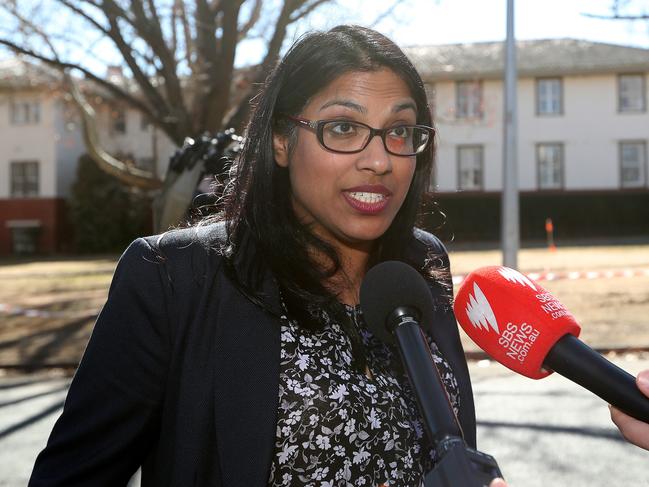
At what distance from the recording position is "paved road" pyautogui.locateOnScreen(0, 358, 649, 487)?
505 centimetres

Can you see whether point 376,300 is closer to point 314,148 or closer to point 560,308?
point 560,308

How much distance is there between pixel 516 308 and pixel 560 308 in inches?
4.4

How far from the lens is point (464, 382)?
2.06 meters

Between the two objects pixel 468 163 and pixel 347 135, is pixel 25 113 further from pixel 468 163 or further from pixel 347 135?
pixel 347 135

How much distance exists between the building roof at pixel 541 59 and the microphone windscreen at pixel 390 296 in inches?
1225

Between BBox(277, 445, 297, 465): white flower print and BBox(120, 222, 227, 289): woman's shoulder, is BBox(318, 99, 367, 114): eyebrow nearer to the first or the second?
BBox(120, 222, 227, 289): woman's shoulder

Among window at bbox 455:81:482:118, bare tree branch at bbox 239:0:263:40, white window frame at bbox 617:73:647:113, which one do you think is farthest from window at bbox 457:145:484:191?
bare tree branch at bbox 239:0:263:40

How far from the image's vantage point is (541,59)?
34.3 meters

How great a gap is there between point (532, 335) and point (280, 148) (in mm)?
852

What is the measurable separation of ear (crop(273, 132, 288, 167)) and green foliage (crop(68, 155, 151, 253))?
99.9 feet

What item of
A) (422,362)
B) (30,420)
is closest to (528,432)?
(30,420)

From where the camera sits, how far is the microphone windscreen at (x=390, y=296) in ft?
4.93

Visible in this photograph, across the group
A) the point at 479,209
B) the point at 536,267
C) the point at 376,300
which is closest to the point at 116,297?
the point at 376,300

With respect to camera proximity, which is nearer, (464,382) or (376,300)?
(376,300)
